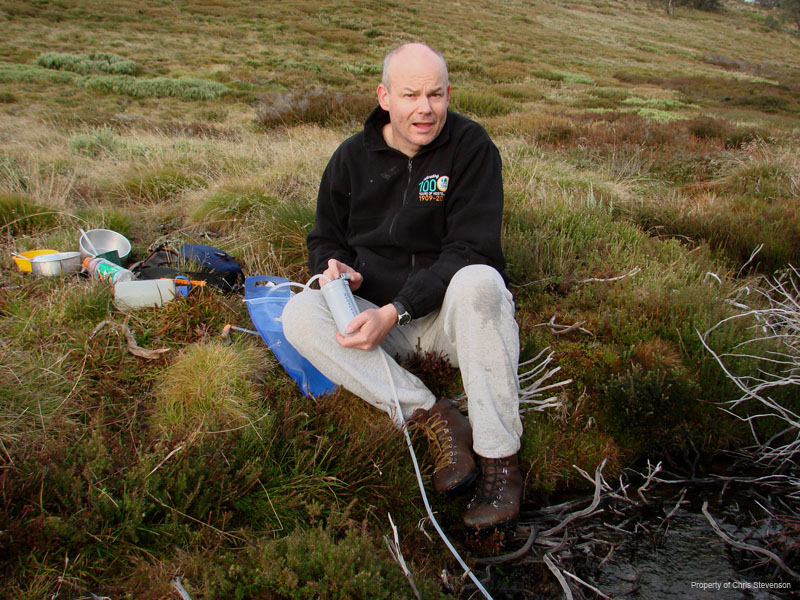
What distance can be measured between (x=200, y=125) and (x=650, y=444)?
1041 centimetres

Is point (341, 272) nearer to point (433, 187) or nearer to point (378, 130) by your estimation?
point (433, 187)

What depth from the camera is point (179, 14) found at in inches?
1209

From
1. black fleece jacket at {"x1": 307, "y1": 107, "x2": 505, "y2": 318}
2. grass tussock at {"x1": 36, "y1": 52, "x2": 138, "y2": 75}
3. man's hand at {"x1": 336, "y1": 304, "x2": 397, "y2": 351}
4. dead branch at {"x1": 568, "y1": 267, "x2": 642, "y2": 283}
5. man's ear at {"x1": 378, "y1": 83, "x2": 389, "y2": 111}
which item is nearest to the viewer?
man's hand at {"x1": 336, "y1": 304, "x2": 397, "y2": 351}

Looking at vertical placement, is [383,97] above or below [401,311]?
above

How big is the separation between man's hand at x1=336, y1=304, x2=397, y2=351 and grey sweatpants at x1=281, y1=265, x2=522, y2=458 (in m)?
0.09

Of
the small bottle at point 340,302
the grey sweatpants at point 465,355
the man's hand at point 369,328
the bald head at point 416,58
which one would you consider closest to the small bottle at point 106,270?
the grey sweatpants at point 465,355

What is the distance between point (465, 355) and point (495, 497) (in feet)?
2.17

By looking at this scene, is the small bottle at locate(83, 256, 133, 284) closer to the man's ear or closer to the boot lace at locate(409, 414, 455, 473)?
the man's ear

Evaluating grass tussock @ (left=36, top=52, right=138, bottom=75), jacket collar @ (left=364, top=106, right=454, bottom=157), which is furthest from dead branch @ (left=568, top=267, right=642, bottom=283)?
grass tussock @ (left=36, top=52, right=138, bottom=75)

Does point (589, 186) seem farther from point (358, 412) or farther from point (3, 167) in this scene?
point (3, 167)

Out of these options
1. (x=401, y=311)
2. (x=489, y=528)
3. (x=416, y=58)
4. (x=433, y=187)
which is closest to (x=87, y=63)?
(x=416, y=58)

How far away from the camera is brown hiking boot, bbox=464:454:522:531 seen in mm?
2289

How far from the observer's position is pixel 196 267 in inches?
150

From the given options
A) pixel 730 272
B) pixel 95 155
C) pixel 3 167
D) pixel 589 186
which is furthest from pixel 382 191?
pixel 95 155
